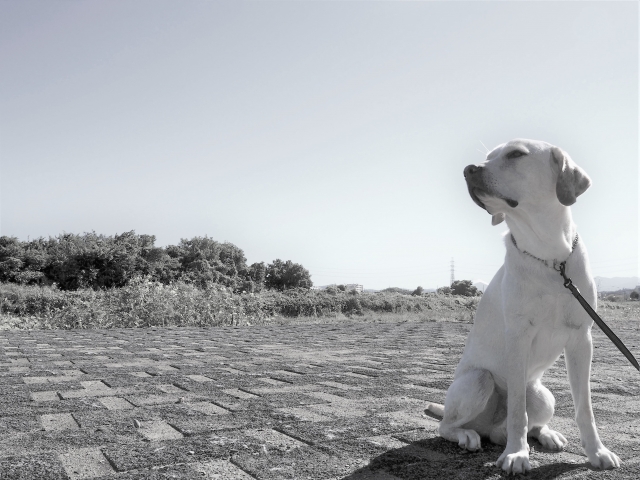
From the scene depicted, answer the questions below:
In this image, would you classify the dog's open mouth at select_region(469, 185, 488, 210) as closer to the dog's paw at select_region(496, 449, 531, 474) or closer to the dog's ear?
the dog's ear

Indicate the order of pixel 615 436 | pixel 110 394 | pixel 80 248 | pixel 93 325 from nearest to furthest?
pixel 615 436, pixel 110 394, pixel 93 325, pixel 80 248

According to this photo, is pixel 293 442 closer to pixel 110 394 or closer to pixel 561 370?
pixel 110 394

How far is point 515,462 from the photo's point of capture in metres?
1.72

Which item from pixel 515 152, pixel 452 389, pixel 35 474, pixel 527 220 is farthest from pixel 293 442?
pixel 515 152

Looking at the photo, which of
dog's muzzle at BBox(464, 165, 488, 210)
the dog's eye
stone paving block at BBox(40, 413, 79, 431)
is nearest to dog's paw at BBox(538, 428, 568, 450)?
dog's muzzle at BBox(464, 165, 488, 210)

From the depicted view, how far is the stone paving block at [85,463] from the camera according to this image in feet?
5.35

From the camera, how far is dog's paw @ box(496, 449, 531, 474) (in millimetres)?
1701

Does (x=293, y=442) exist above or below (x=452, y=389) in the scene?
below

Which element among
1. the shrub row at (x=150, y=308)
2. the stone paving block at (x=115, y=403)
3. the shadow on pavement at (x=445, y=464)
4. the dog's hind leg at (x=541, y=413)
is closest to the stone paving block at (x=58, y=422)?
the stone paving block at (x=115, y=403)

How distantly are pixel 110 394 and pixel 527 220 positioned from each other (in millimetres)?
2502

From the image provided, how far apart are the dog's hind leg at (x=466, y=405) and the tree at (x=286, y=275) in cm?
4763

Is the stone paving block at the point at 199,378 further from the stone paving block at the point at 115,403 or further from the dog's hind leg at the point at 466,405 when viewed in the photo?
the dog's hind leg at the point at 466,405

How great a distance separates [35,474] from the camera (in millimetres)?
1609

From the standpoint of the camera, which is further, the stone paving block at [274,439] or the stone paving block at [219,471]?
the stone paving block at [274,439]
